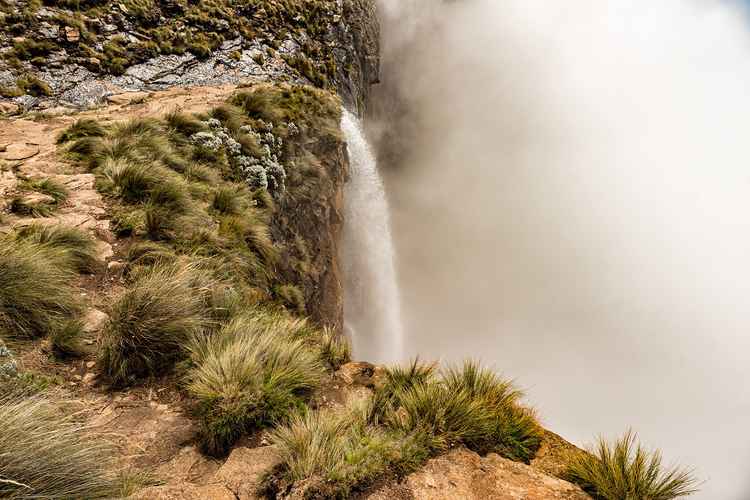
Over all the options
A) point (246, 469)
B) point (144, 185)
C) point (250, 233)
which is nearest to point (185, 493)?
point (246, 469)

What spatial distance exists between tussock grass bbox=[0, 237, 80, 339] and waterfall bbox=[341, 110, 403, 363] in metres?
15.0

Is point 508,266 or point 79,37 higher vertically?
point 508,266

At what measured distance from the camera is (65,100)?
12648mm

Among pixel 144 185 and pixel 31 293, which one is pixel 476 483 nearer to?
pixel 31 293

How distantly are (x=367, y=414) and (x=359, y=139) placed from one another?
19719mm

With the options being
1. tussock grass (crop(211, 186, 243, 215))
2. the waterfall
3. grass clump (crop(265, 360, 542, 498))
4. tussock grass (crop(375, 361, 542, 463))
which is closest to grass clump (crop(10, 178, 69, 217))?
tussock grass (crop(211, 186, 243, 215))

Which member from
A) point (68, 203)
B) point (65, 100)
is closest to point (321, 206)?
point (68, 203)

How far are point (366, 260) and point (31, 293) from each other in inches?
716

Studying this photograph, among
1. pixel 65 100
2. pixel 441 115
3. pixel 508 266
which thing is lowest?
pixel 65 100

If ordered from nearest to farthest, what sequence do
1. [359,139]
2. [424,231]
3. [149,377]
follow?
[149,377], [359,139], [424,231]

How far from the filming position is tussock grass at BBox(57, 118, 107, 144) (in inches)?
341

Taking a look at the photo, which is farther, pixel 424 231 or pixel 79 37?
pixel 424 231

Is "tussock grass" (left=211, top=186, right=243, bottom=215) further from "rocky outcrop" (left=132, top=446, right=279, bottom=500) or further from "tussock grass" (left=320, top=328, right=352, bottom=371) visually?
"rocky outcrop" (left=132, top=446, right=279, bottom=500)

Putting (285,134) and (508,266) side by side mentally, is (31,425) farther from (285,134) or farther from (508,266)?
(508,266)
